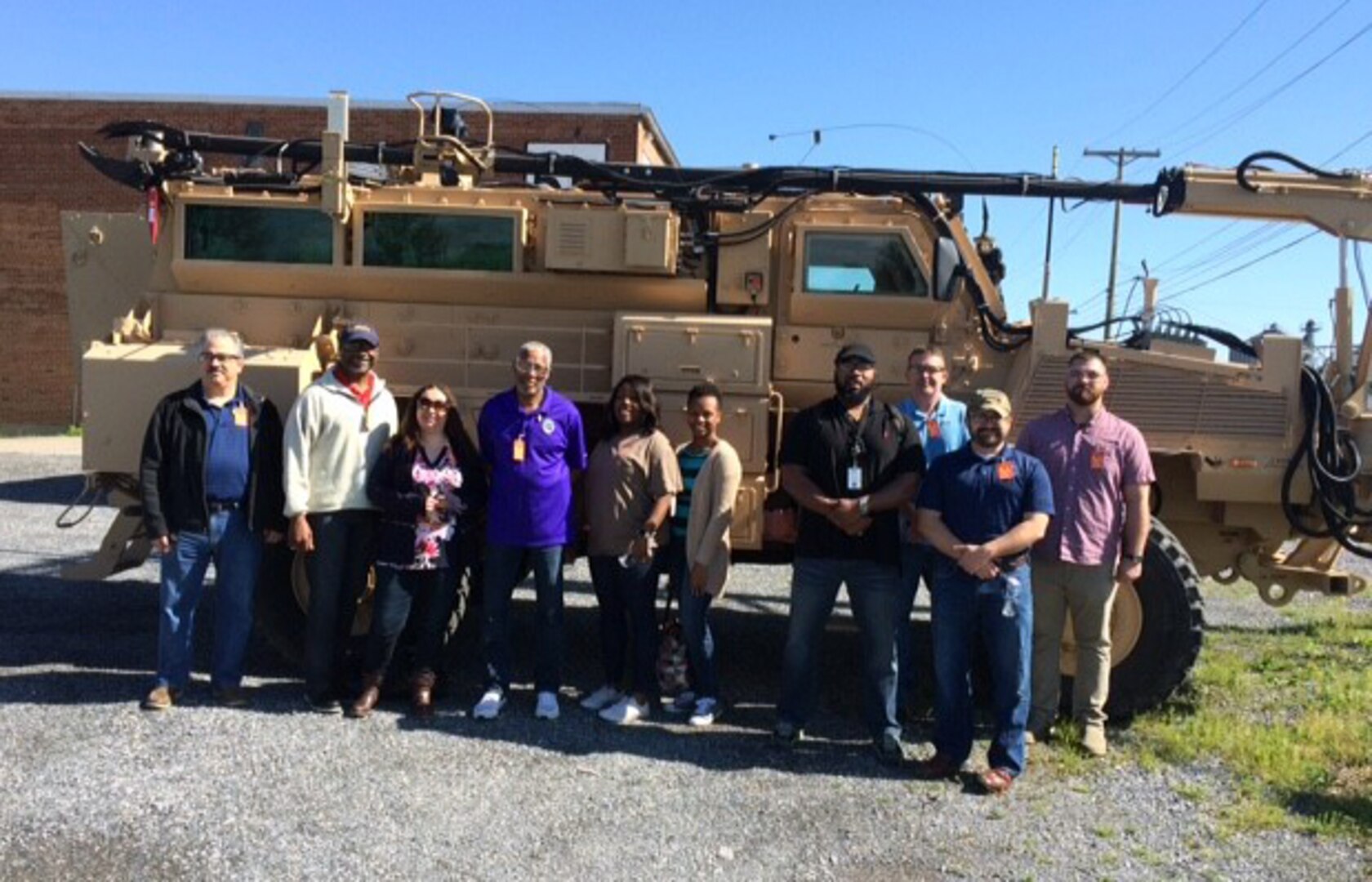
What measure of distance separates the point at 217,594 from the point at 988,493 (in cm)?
379

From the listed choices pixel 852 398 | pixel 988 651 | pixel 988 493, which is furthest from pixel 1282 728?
pixel 852 398

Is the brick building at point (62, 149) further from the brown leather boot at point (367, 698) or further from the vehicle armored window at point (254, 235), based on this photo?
the brown leather boot at point (367, 698)

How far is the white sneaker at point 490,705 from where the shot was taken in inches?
219

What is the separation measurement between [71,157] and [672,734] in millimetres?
23618

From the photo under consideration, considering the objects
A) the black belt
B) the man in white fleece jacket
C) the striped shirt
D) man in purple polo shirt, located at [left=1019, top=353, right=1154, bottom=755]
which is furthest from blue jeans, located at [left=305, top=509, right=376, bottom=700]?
man in purple polo shirt, located at [left=1019, top=353, right=1154, bottom=755]

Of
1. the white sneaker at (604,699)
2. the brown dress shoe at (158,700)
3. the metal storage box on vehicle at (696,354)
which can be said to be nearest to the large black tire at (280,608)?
the brown dress shoe at (158,700)

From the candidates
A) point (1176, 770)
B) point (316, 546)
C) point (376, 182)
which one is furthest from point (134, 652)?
point (1176, 770)

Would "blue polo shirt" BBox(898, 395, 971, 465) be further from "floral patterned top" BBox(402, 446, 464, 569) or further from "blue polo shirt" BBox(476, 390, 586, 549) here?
"floral patterned top" BBox(402, 446, 464, 569)

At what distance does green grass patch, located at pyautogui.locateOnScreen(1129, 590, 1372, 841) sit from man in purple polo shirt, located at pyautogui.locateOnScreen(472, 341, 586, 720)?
2918 mm

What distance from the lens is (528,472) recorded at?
219 inches

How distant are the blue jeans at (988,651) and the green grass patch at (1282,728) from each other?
2.75ft

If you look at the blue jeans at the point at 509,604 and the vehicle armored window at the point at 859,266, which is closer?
the blue jeans at the point at 509,604

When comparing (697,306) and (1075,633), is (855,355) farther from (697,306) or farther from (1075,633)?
(1075,633)

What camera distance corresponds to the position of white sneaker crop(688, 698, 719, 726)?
5.64 metres
